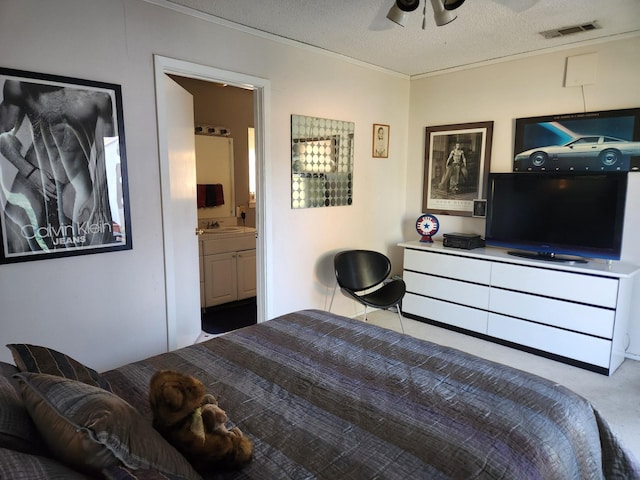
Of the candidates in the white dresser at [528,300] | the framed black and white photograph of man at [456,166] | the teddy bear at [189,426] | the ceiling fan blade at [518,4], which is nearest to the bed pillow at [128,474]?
the teddy bear at [189,426]

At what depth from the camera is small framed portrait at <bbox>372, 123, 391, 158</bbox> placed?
13.6ft

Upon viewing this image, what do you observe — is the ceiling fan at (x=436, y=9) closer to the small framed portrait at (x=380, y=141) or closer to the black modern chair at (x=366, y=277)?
the small framed portrait at (x=380, y=141)

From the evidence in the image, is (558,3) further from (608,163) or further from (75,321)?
(75,321)

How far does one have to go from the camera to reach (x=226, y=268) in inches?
171

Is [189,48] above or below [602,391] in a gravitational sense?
above

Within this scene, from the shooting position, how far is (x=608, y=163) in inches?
128

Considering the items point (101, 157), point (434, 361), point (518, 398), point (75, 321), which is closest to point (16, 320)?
point (75, 321)

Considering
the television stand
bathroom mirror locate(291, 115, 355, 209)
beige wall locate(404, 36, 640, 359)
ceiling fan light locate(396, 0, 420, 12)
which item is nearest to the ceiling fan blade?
ceiling fan light locate(396, 0, 420, 12)

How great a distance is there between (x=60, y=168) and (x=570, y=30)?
3599 millimetres

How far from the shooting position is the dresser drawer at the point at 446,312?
12.0 feet

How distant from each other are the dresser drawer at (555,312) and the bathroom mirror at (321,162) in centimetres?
165

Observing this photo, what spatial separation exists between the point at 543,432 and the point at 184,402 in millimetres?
1120

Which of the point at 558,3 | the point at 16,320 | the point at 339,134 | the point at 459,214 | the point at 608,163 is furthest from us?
the point at 459,214

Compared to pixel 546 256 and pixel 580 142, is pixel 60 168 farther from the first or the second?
pixel 580 142
